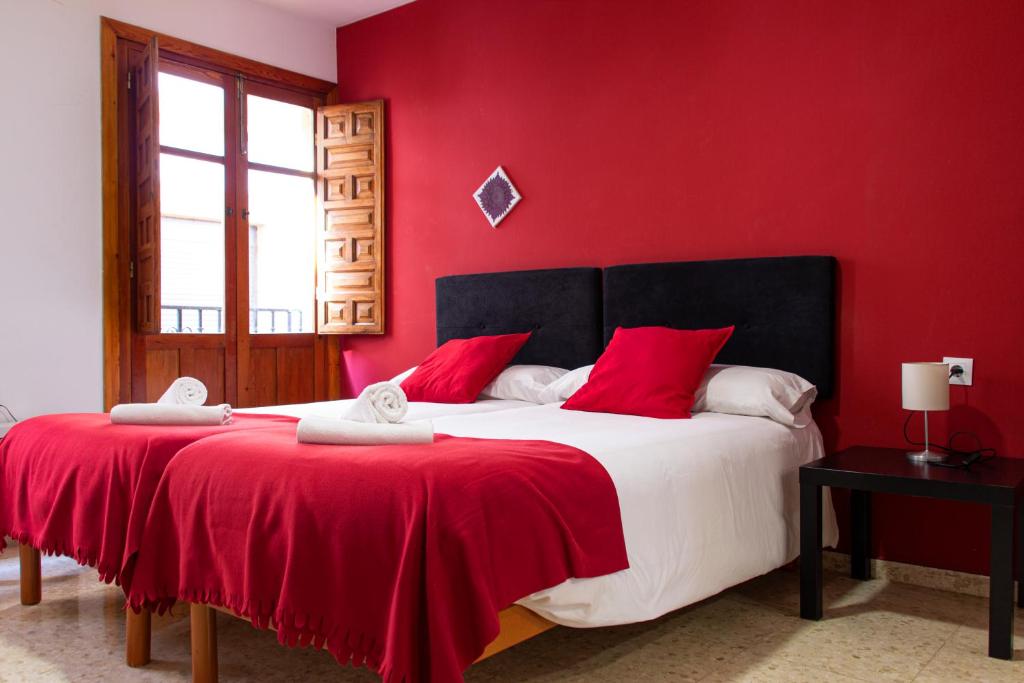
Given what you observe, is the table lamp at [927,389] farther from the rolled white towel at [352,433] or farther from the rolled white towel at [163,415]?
the rolled white towel at [163,415]

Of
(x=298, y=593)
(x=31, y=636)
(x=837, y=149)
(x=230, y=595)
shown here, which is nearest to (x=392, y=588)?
(x=298, y=593)

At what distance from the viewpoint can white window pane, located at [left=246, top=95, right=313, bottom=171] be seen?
4.96 meters

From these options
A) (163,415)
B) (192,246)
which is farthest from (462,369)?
(192,246)

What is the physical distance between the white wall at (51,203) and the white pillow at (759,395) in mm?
2980

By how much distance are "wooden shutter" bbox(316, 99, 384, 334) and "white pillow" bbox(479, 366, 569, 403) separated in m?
1.24

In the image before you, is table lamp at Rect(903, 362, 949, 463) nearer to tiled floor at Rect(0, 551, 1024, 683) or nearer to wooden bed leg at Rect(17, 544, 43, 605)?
tiled floor at Rect(0, 551, 1024, 683)

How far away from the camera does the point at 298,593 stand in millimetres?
1878

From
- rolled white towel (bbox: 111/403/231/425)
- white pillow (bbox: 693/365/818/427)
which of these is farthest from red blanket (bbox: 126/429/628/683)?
white pillow (bbox: 693/365/818/427)

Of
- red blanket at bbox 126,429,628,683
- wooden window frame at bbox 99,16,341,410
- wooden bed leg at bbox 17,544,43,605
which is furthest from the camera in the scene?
wooden window frame at bbox 99,16,341,410

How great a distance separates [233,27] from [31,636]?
3427 millimetres

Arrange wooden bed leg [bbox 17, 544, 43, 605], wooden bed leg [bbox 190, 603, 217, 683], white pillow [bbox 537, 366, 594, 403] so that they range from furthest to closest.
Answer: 1. white pillow [bbox 537, 366, 594, 403]
2. wooden bed leg [bbox 17, 544, 43, 605]
3. wooden bed leg [bbox 190, 603, 217, 683]

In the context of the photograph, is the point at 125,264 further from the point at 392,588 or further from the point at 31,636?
the point at 392,588

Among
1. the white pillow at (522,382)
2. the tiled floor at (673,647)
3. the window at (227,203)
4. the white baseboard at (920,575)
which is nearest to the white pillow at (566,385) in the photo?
the white pillow at (522,382)

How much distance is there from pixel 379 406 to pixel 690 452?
946mm
